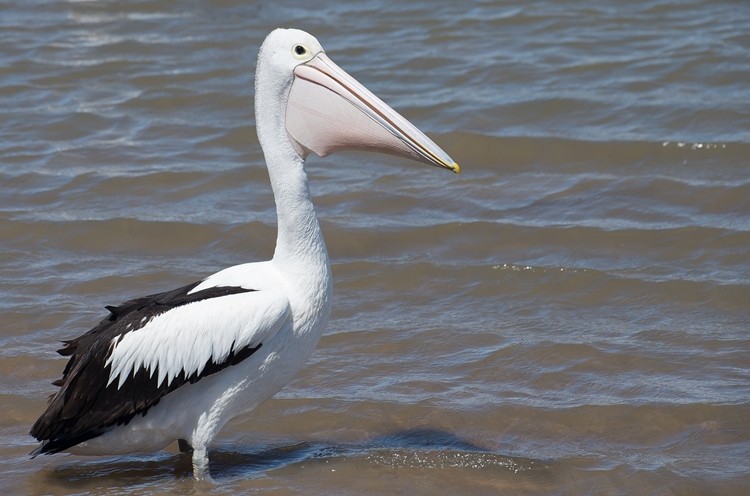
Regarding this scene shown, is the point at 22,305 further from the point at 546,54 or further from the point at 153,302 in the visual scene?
the point at 546,54

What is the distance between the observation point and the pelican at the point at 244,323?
4.25 metres

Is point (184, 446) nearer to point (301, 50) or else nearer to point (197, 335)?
point (197, 335)

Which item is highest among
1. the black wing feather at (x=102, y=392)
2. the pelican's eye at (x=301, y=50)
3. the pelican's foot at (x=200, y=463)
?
the pelican's eye at (x=301, y=50)

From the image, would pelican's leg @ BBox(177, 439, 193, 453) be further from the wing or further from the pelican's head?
the pelican's head

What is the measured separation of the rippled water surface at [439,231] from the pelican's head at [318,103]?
47.5 inches

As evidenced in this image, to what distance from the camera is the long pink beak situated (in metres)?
4.29

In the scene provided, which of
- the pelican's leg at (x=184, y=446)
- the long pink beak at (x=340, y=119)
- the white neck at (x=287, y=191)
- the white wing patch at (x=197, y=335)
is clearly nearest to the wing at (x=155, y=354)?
the white wing patch at (x=197, y=335)

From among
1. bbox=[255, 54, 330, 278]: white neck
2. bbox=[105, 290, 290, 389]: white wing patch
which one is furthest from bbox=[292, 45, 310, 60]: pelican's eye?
bbox=[105, 290, 290, 389]: white wing patch

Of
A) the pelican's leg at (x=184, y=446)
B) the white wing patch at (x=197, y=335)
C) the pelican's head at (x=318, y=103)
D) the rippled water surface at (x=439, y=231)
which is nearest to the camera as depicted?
the white wing patch at (x=197, y=335)

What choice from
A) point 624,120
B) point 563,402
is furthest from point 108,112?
point 563,402

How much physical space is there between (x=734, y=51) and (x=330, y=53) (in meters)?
3.11

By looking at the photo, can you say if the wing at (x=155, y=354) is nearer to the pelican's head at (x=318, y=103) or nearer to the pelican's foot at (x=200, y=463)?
the pelican's foot at (x=200, y=463)

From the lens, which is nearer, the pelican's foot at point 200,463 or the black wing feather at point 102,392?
the black wing feather at point 102,392

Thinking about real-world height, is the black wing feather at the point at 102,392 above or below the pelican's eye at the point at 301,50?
below
